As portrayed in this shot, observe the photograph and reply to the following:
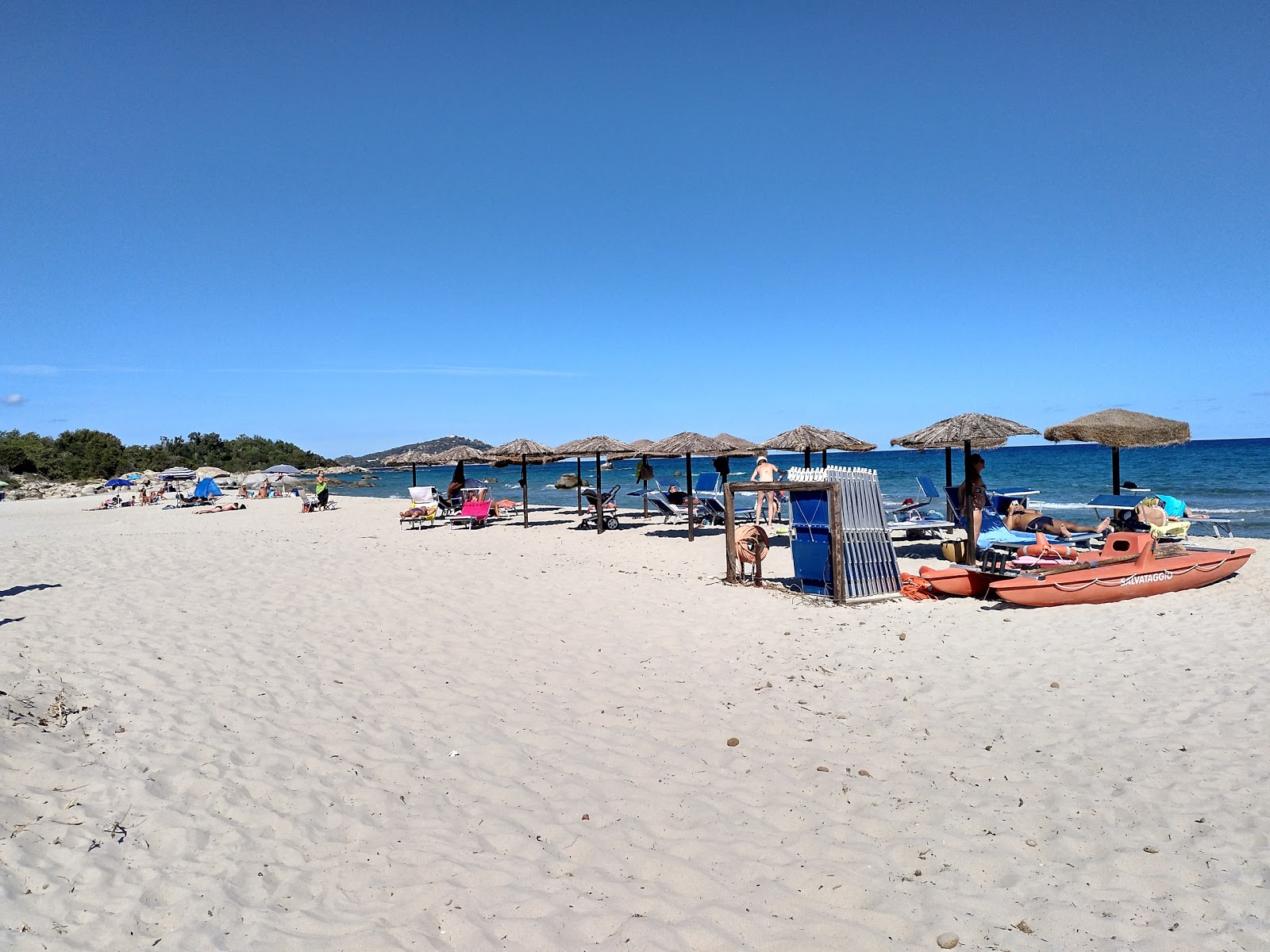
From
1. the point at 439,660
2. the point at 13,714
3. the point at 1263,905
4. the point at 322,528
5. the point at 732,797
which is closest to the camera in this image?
the point at 1263,905

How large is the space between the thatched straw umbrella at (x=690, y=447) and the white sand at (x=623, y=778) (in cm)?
720

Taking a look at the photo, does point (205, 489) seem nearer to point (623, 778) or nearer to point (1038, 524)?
point (1038, 524)

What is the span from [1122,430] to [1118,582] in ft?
15.9

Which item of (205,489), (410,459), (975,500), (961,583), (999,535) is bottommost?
(961,583)

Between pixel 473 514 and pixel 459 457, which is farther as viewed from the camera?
pixel 459 457

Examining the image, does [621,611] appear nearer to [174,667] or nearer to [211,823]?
[174,667]

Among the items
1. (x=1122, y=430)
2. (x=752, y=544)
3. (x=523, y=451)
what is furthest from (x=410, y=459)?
(x=1122, y=430)

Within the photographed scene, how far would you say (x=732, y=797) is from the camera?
3.57 metres

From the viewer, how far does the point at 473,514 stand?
1747 cm

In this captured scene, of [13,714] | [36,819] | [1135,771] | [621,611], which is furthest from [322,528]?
[1135,771]

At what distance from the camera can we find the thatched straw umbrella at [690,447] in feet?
46.6

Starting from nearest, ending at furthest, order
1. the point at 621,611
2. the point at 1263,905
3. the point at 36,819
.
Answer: the point at 1263,905 → the point at 36,819 → the point at 621,611

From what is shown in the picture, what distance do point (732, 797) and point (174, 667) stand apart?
4.02 metres

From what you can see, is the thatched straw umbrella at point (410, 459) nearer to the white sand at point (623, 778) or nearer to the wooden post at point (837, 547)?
the white sand at point (623, 778)
